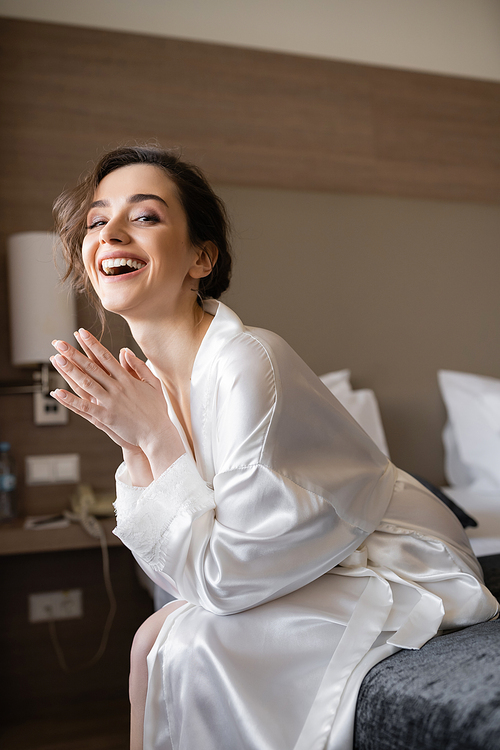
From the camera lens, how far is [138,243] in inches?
51.8

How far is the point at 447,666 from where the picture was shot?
2.98 feet

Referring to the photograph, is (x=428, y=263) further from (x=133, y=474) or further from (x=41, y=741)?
(x=41, y=741)

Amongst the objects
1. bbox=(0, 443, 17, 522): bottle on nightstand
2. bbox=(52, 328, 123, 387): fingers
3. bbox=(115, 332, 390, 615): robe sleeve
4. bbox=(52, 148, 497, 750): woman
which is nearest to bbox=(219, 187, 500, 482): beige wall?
bbox=(0, 443, 17, 522): bottle on nightstand

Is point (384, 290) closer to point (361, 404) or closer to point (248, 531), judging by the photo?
point (361, 404)

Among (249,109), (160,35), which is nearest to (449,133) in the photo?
(249,109)

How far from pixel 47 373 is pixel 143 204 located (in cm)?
137

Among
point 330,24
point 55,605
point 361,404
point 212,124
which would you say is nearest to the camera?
point 55,605

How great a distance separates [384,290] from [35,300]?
162 cm

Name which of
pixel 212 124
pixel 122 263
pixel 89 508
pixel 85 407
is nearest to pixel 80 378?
pixel 85 407

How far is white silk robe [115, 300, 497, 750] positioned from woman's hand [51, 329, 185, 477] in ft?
0.17

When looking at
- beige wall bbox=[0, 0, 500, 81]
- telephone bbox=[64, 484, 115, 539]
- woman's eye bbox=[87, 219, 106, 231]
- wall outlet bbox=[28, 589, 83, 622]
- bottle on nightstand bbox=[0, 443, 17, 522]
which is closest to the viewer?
woman's eye bbox=[87, 219, 106, 231]

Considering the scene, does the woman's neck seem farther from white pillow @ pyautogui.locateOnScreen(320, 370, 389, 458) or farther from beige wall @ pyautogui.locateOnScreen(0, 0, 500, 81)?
beige wall @ pyautogui.locateOnScreen(0, 0, 500, 81)

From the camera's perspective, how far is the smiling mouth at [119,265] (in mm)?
1311

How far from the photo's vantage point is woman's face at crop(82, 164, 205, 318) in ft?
4.27
